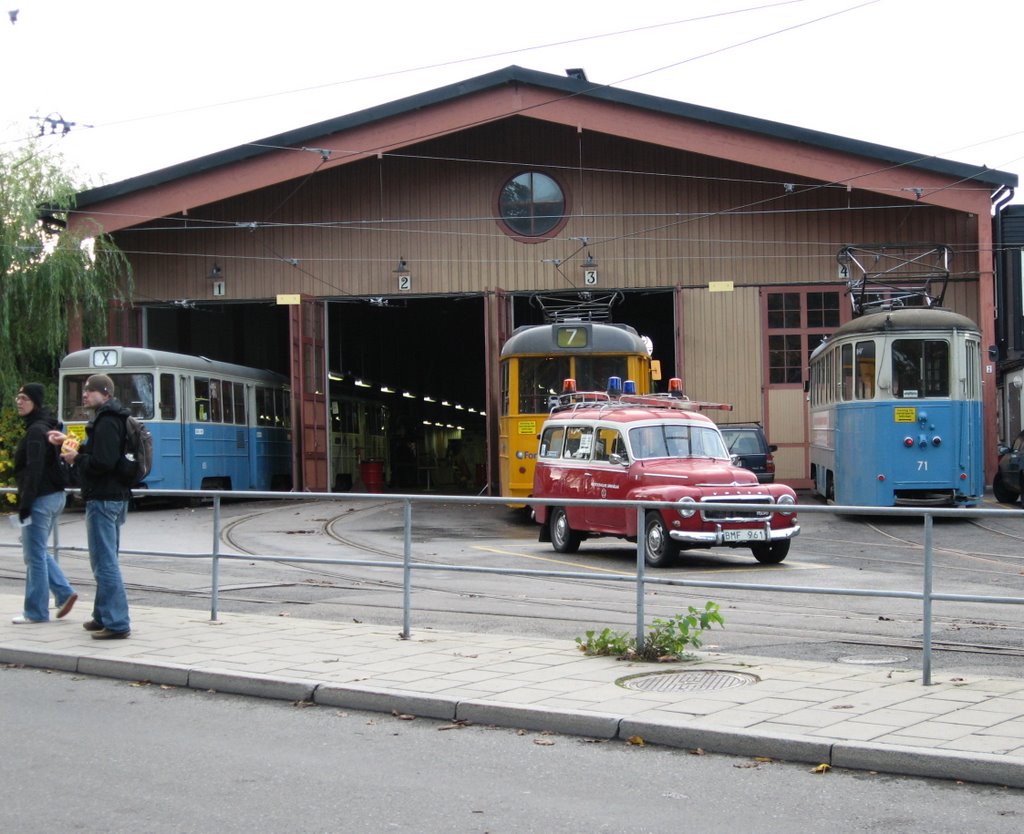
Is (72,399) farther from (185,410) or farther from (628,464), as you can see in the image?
(628,464)

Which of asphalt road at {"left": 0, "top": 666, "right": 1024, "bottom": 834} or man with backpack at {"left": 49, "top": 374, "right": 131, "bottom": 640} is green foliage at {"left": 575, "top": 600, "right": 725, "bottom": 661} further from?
man with backpack at {"left": 49, "top": 374, "right": 131, "bottom": 640}

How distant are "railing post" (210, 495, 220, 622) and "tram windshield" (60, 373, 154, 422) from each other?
16791mm

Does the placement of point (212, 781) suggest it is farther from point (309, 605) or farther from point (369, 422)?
point (369, 422)

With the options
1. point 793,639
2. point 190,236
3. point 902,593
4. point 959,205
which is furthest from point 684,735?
point 190,236

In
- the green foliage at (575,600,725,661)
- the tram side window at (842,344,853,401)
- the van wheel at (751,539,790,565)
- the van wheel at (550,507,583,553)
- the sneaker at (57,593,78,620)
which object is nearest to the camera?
the green foliage at (575,600,725,661)

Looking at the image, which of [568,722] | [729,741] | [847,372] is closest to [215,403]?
[847,372]

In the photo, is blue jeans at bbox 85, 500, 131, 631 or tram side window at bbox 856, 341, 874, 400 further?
tram side window at bbox 856, 341, 874, 400

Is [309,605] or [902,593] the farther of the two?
[309,605]

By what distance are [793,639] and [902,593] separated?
2.03m

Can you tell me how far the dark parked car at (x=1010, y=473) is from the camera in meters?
26.4

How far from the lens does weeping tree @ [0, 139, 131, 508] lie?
31406mm

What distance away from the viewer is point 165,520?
1181 cm

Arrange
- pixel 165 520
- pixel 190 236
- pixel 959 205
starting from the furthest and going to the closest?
pixel 190 236, pixel 959 205, pixel 165 520

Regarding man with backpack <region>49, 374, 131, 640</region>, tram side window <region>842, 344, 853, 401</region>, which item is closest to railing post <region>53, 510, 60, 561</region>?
man with backpack <region>49, 374, 131, 640</region>
